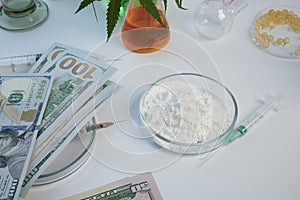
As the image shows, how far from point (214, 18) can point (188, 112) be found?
0.79 feet

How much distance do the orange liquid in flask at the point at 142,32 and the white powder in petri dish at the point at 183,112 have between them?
10 cm

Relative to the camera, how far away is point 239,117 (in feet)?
2.54

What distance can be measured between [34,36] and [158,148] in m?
0.36

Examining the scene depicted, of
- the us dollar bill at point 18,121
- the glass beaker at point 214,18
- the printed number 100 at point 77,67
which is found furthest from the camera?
the glass beaker at point 214,18

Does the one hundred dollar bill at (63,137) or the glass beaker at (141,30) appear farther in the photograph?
the glass beaker at (141,30)

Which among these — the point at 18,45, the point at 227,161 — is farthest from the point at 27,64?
the point at 227,161

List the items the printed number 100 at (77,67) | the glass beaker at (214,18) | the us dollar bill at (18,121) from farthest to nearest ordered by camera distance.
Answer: the glass beaker at (214,18) < the printed number 100 at (77,67) < the us dollar bill at (18,121)

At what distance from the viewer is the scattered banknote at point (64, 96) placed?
699mm

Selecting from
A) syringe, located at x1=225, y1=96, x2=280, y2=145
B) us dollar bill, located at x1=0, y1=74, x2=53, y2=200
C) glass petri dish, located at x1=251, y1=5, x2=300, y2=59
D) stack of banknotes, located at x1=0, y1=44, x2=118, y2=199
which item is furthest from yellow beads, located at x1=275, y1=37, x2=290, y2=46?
us dollar bill, located at x1=0, y1=74, x2=53, y2=200

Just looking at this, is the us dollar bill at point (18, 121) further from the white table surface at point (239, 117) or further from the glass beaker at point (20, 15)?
the glass beaker at point (20, 15)

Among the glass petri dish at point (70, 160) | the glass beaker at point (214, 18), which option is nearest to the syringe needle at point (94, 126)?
the glass petri dish at point (70, 160)

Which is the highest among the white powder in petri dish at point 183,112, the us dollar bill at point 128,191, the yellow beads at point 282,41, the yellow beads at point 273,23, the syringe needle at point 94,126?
the yellow beads at point 273,23

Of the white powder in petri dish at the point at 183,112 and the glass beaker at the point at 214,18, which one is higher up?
the glass beaker at the point at 214,18

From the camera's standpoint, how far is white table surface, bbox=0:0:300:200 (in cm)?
69
